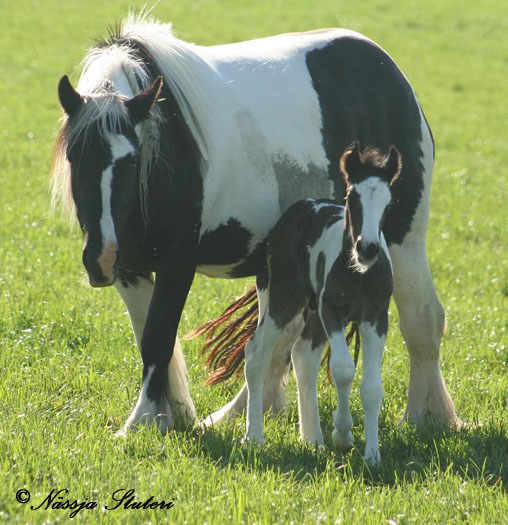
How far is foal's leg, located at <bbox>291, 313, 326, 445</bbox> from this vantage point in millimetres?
5410

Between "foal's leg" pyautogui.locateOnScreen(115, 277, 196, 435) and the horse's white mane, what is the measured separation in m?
0.72

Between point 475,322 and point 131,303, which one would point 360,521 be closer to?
point 131,303

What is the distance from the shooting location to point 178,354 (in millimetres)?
5672

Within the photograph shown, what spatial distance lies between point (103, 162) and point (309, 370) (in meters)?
1.70

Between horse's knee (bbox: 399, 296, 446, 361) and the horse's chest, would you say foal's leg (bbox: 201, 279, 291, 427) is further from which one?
the horse's chest

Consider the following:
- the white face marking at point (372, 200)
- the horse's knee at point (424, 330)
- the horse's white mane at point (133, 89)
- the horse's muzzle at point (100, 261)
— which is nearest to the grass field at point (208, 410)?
the horse's knee at point (424, 330)

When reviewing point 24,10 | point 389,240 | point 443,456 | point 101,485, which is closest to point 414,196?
point 389,240

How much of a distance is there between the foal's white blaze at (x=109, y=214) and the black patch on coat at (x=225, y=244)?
0.82m

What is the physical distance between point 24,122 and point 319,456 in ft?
40.9

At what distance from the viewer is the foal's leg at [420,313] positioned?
622 cm

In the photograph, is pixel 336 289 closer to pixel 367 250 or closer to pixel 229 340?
pixel 367 250

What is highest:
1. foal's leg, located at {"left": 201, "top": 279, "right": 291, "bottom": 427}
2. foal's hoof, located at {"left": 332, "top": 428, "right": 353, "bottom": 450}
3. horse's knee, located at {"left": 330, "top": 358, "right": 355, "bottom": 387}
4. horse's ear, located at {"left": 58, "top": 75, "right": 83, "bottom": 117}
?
horse's ear, located at {"left": 58, "top": 75, "right": 83, "bottom": 117}

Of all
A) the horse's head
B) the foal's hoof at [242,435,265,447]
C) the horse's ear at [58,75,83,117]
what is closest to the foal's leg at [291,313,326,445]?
the foal's hoof at [242,435,265,447]

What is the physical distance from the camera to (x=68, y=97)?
15.7 ft
